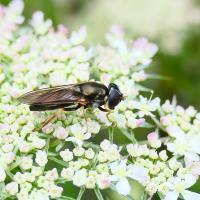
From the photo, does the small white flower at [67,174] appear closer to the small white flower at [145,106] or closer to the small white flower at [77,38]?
the small white flower at [145,106]

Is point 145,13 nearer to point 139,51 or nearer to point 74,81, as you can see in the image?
point 139,51

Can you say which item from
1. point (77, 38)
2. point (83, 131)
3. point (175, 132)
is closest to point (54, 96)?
point (83, 131)

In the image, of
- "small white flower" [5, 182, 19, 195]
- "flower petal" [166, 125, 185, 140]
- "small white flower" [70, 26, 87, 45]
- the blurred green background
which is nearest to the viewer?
"small white flower" [5, 182, 19, 195]

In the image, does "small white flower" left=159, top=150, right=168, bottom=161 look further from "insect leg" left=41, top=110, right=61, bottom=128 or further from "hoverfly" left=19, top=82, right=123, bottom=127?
"insect leg" left=41, top=110, right=61, bottom=128

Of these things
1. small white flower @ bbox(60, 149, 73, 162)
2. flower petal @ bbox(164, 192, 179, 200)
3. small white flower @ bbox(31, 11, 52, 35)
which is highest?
small white flower @ bbox(31, 11, 52, 35)

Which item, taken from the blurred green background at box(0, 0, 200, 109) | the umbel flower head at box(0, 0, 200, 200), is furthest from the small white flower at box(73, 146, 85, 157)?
the blurred green background at box(0, 0, 200, 109)

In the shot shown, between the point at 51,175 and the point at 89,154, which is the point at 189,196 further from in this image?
the point at 51,175

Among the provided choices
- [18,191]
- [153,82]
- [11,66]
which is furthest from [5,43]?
[153,82]
